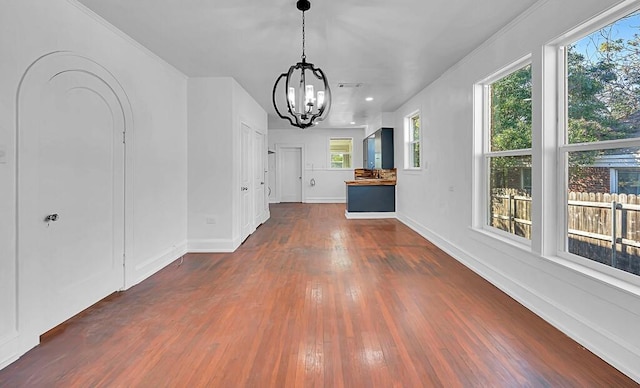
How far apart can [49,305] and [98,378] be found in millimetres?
942

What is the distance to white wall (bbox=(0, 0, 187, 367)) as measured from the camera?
1997mm

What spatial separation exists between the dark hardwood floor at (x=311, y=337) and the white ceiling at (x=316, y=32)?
250 centimetres

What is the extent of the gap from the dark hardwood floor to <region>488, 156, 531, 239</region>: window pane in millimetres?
659

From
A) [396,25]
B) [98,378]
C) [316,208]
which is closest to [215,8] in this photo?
[396,25]

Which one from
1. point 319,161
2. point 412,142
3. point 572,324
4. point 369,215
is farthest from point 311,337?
point 319,161

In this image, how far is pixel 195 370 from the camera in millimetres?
1889

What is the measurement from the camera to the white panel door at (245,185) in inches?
209

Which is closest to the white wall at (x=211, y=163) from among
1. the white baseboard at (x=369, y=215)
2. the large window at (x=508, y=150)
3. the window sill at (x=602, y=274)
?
the large window at (x=508, y=150)

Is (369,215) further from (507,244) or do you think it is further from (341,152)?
(507,244)

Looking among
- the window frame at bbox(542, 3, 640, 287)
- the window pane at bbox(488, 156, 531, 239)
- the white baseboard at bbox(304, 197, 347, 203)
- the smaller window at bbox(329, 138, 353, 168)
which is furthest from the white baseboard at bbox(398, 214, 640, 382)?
the smaller window at bbox(329, 138, 353, 168)

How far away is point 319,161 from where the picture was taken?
11406 mm

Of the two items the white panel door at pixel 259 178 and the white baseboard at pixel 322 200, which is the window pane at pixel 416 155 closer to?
the white panel door at pixel 259 178

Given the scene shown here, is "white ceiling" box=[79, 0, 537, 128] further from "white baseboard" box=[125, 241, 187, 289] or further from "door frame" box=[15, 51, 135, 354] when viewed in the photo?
"white baseboard" box=[125, 241, 187, 289]

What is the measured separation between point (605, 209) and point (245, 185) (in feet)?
15.3
